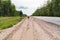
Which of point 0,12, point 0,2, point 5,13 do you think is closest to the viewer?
point 0,12

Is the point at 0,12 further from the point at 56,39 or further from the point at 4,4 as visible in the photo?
the point at 56,39

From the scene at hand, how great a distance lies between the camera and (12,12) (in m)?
146

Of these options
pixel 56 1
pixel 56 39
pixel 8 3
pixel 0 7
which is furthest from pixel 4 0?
pixel 56 39

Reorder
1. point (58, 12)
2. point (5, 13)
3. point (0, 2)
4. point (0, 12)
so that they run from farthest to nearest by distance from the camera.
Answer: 1. point (5, 13)
2. point (0, 2)
3. point (0, 12)
4. point (58, 12)

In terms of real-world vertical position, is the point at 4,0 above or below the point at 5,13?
above

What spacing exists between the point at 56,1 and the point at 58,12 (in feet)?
19.8

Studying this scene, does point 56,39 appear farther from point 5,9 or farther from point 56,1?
point 5,9

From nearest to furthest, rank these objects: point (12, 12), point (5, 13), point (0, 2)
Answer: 1. point (0, 2)
2. point (5, 13)
3. point (12, 12)

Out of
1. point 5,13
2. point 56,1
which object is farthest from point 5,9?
point 56,1

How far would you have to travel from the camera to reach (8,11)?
136875 mm

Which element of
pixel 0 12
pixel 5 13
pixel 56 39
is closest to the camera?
pixel 56 39

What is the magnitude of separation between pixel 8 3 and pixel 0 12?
62.1 feet

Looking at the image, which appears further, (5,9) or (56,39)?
(5,9)

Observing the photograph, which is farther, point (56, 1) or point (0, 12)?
point (0, 12)
